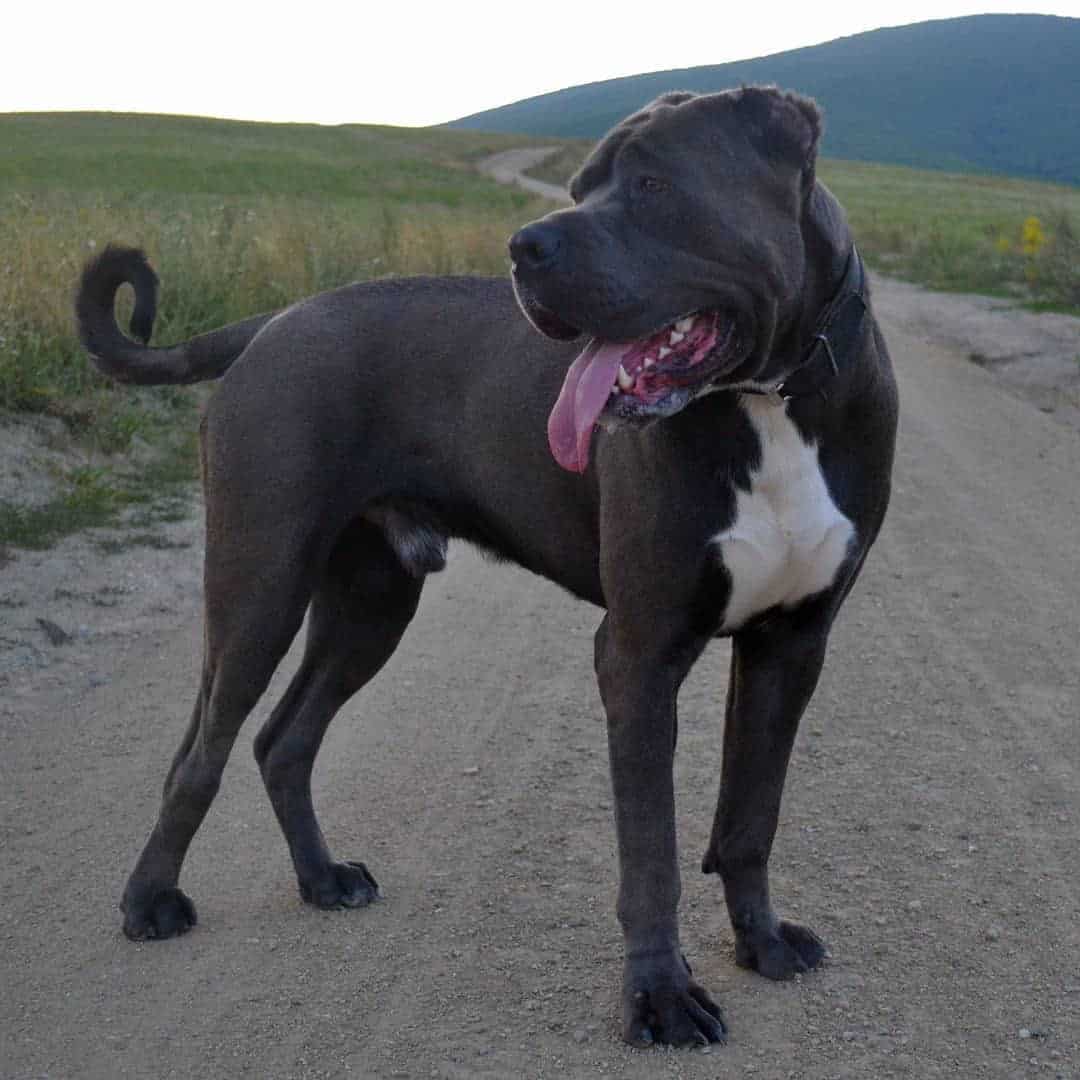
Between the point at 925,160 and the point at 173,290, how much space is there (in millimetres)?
92249

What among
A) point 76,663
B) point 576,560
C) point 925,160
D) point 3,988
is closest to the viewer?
point 3,988

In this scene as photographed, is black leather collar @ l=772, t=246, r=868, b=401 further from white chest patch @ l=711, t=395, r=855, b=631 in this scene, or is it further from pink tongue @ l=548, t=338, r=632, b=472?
pink tongue @ l=548, t=338, r=632, b=472

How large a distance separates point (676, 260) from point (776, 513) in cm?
58

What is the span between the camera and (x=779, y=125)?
130 inches

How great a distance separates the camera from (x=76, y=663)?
243 inches

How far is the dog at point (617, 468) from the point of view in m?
3.29

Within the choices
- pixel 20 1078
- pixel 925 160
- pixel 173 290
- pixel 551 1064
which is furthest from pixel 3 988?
pixel 925 160

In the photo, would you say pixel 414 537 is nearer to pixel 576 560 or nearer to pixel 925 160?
pixel 576 560

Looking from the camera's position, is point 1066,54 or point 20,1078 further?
point 1066,54

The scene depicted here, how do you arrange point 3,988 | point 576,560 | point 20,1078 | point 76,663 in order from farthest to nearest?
point 76,663 → point 576,560 → point 3,988 → point 20,1078

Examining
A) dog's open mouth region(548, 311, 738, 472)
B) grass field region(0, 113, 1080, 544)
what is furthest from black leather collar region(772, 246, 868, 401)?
grass field region(0, 113, 1080, 544)

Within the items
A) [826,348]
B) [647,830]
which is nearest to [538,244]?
[826,348]

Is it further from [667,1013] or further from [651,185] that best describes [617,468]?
[667,1013]

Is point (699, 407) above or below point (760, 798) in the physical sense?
above
